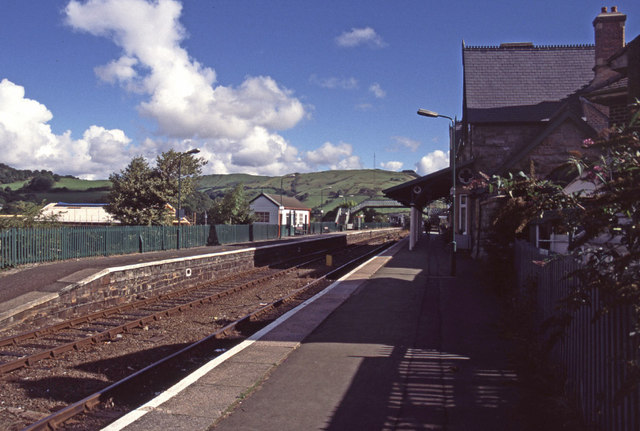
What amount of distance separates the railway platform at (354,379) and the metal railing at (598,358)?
2.37ft

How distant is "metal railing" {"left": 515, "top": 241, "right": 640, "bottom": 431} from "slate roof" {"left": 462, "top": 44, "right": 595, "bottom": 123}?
18.0 m

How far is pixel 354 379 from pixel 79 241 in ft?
61.2

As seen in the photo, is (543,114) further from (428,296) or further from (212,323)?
(212,323)

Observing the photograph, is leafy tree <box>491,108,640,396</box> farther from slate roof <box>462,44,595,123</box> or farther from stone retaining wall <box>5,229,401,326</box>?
slate roof <box>462,44,595,123</box>

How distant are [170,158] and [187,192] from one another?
256 cm

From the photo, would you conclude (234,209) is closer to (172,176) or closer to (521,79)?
(172,176)

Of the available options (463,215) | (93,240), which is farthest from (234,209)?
(93,240)

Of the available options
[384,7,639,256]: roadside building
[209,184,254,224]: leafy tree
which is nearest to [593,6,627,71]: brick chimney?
[384,7,639,256]: roadside building

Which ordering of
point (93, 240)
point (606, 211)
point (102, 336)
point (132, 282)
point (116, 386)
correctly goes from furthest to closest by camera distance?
point (93, 240)
point (132, 282)
point (102, 336)
point (116, 386)
point (606, 211)

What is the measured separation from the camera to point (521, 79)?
24859 mm

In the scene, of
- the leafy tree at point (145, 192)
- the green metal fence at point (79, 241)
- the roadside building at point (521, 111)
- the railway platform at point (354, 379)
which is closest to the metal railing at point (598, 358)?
the railway platform at point (354, 379)

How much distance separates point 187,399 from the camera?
18.2 ft

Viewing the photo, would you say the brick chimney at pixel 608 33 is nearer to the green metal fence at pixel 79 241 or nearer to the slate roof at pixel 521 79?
the slate roof at pixel 521 79

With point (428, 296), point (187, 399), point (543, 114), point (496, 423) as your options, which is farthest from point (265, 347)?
point (543, 114)
